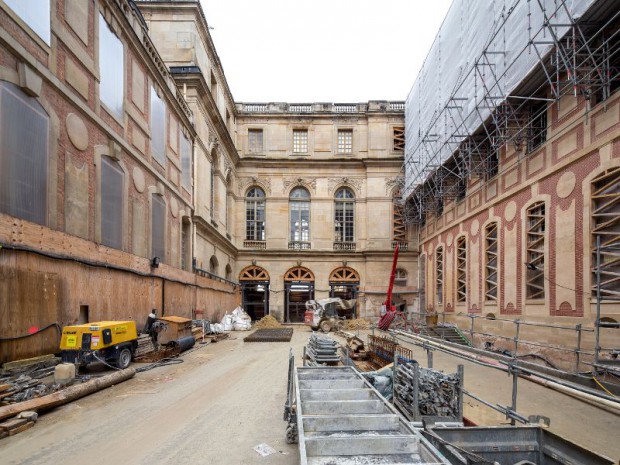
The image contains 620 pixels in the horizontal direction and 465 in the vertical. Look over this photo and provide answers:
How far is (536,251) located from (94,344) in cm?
1507

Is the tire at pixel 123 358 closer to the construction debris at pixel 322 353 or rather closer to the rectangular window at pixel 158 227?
the construction debris at pixel 322 353

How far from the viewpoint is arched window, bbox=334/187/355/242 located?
34.3m

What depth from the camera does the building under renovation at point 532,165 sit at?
1123 centimetres

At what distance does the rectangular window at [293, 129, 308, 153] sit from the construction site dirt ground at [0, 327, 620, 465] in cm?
2638

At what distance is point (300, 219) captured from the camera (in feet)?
113

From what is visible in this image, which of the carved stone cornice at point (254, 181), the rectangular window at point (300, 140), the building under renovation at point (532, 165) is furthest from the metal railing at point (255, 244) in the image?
the building under renovation at point (532, 165)

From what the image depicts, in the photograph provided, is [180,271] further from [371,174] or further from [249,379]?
[371,174]

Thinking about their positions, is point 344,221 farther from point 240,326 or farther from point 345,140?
point 240,326

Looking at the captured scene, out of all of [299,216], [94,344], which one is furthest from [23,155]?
[299,216]

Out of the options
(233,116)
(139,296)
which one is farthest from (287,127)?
(139,296)

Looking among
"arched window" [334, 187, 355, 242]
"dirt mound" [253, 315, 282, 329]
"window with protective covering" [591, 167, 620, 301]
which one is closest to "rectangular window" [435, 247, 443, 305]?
"arched window" [334, 187, 355, 242]

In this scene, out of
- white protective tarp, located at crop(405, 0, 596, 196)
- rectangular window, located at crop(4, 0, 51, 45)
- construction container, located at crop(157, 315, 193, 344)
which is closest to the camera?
rectangular window, located at crop(4, 0, 51, 45)

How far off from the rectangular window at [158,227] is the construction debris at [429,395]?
43.0 ft

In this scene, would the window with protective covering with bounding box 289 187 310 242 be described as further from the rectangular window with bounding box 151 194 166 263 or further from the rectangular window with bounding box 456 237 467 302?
the rectangular window with bounding box 151 194 166 263
